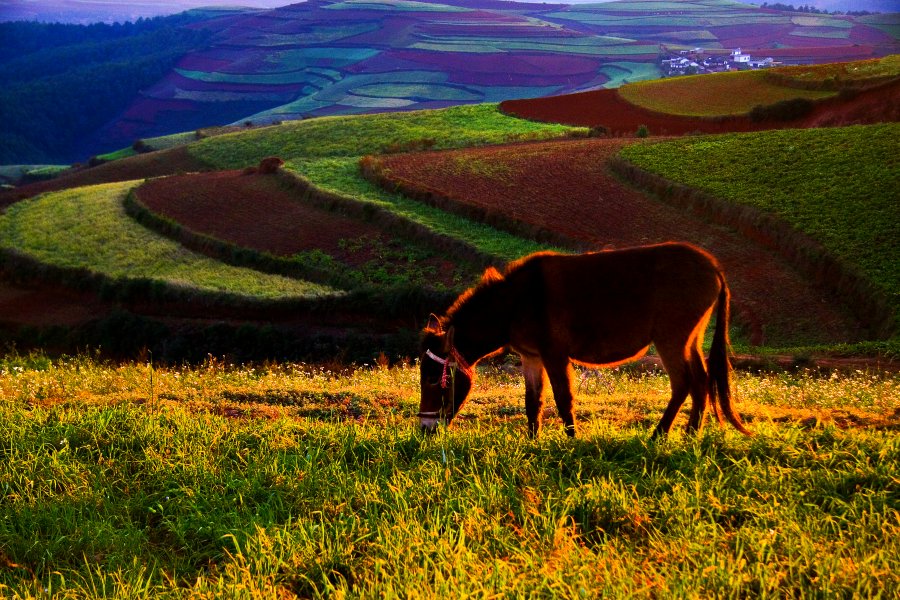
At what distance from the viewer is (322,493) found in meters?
5.89

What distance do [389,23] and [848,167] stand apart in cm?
14997

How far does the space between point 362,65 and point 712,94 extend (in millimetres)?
95933

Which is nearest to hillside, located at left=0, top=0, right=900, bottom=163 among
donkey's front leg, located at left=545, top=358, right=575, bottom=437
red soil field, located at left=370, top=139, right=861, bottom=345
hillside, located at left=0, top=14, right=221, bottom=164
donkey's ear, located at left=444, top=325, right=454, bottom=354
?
hillside, located at left=0, top=14, right=221, bottom=164

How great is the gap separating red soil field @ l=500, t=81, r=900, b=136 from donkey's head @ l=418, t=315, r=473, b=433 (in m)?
39.2

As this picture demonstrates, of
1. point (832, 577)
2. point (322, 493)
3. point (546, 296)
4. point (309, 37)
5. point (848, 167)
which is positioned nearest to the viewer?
point (832, 577)

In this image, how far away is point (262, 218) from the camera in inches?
1471

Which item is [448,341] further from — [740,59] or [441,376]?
[740,59]

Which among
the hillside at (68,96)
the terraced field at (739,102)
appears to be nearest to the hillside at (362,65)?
the hillside at (68,96)

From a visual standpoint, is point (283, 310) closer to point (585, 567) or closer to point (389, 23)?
point (585, 567)

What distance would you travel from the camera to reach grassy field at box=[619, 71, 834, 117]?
54.2 meters

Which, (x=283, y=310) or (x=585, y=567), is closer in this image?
(x=585, y=567)

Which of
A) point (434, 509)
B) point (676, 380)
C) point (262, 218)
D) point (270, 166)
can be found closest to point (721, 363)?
point (676, 380)

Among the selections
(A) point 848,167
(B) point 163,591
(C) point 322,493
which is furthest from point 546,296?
(A) point 848,167

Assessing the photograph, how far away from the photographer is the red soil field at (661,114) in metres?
42.2
